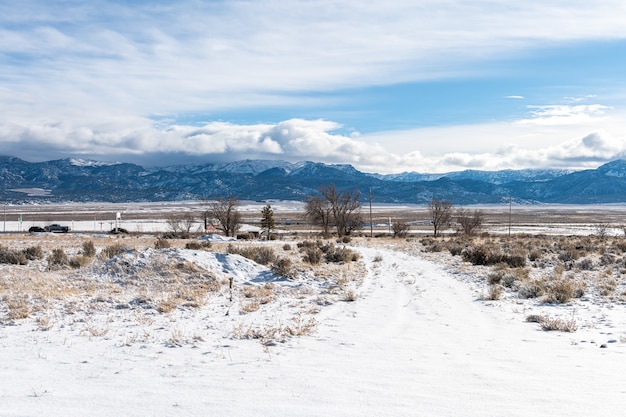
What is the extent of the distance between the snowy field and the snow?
32 mm

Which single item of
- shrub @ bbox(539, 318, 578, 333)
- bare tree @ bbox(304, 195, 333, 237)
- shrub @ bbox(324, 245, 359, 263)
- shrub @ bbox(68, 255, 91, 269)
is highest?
bare tree @ bbox(304, 195, 333, 237)

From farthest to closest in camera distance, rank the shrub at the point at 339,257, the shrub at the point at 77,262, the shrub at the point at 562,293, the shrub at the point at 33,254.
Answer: the shrub at the point at 339,257 < the shrub at the point at 33,254 < the shrub at the point at 77,262 < the shrub at the point at 562,293

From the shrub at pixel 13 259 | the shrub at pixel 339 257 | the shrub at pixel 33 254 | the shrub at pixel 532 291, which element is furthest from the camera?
the shrub at pixel 339 257

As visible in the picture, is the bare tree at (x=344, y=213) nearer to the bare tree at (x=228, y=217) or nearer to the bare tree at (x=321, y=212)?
the bare tree at (x=321, y=212)

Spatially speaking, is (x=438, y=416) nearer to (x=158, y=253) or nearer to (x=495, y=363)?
(x=495, y=363)

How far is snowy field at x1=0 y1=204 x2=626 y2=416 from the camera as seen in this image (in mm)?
5660

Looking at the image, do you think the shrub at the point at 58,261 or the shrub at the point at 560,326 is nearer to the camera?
the shrub at the point at 560,326

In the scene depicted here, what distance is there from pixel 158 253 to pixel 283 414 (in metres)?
14.1

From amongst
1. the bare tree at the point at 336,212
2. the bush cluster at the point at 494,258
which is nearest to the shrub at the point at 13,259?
the bush cluster at the point at 494,258

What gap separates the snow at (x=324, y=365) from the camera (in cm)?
556

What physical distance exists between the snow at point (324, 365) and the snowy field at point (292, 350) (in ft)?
0.11

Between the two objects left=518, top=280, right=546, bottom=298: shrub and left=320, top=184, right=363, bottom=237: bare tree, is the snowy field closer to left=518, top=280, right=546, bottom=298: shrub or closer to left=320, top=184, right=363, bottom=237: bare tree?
left=518, top=280, right=546, bottom=298: shrub

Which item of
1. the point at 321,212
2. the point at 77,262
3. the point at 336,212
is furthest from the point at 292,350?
the point at 321,212

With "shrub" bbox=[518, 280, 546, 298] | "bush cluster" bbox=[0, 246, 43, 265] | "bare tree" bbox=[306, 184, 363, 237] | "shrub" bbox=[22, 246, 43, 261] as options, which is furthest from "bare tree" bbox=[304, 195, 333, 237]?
"shrub" bbox=[518, 280, 546, 298]
